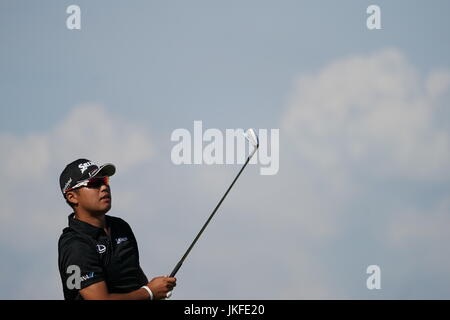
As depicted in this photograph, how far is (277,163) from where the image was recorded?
11453 mm

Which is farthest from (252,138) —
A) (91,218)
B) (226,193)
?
(91,218)

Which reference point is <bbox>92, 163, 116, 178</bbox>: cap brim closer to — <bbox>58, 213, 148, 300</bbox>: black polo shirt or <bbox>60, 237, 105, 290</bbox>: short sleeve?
<bbox>58, 213, 148, 300</bbox>: black polo shirt

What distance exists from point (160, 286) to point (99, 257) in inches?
24.3

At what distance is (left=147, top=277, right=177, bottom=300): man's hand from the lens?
23.2ft

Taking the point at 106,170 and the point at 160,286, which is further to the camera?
the point at 106,170

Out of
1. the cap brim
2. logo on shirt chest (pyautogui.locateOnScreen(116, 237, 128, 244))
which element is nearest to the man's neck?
logo on shirt chest (pyautogui.locateOnScreen(116, 237, 128, 244))

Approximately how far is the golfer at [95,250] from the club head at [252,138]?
2.08 meters

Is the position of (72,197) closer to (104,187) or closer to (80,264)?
(104,187)

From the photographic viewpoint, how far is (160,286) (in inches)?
279

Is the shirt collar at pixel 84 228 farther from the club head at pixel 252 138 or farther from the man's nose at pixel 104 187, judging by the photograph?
the club head at pixel 252 138
